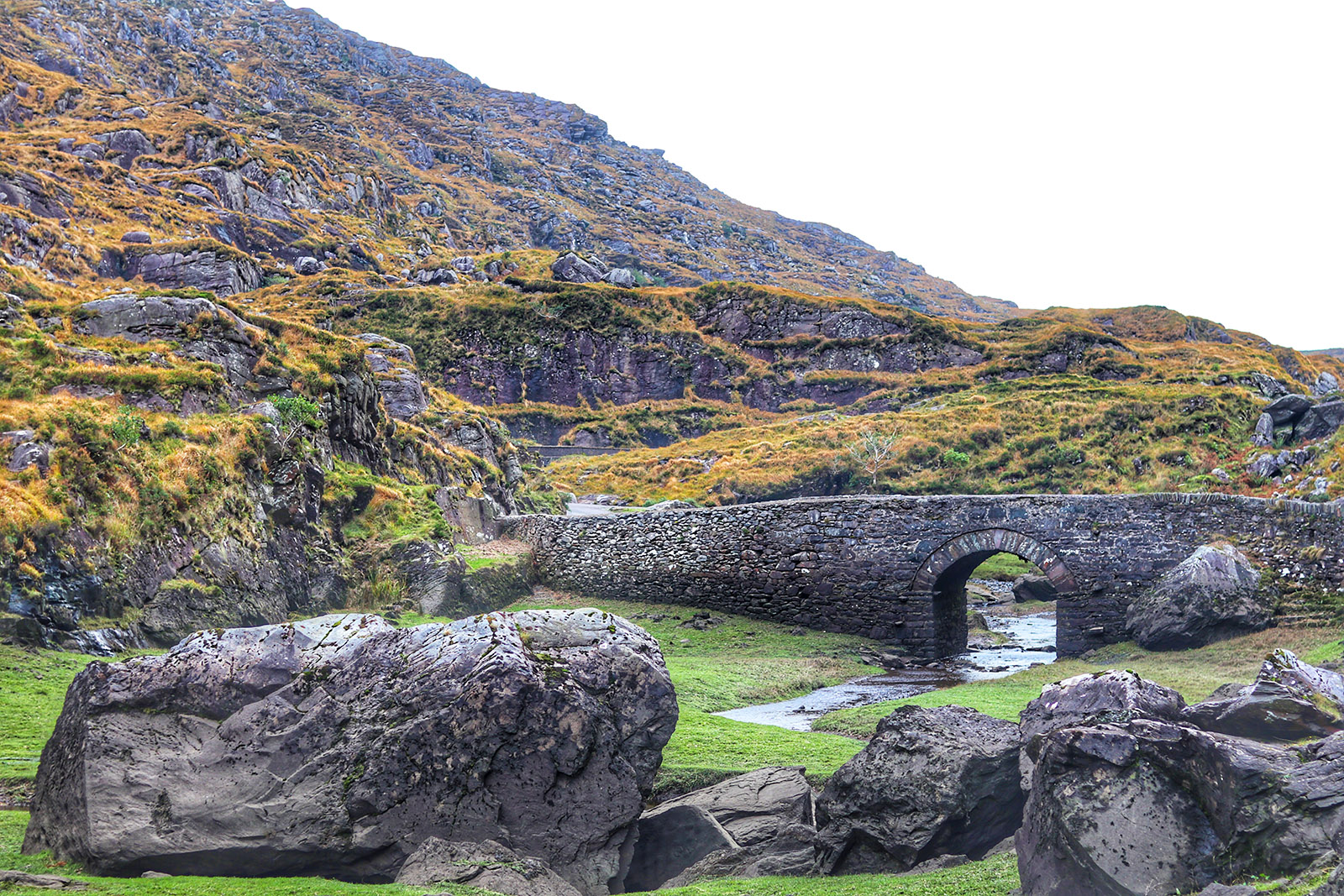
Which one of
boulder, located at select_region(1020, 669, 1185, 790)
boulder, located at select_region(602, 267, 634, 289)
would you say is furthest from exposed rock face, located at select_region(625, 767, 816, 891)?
boulder, located at select_region(602, 267, 634, 289)

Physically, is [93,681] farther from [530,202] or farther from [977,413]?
[530,202]

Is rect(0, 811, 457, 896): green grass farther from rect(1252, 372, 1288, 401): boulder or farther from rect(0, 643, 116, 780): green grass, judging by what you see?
rect(1252, 372, 1288, 401): boulder

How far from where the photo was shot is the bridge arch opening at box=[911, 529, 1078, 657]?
2312cm

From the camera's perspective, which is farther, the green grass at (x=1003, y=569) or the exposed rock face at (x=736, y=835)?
the green grass at (x=1003, y=569)

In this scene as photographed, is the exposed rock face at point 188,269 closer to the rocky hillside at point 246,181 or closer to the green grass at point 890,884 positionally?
the rocky hillside at point 246,181

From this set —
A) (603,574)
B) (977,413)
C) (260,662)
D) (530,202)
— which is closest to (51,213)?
(603,574)

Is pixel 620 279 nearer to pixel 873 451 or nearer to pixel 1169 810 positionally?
pixel 873 451

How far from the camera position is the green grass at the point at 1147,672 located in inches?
593

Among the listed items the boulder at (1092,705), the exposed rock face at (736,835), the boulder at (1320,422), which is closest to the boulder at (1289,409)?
the boulder at (1320,422)

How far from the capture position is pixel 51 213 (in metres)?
64.9

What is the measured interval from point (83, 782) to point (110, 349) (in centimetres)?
1741

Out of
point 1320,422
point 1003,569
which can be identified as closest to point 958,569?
point 1003,569

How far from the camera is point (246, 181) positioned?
332ft

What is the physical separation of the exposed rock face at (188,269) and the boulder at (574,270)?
1285 inches
